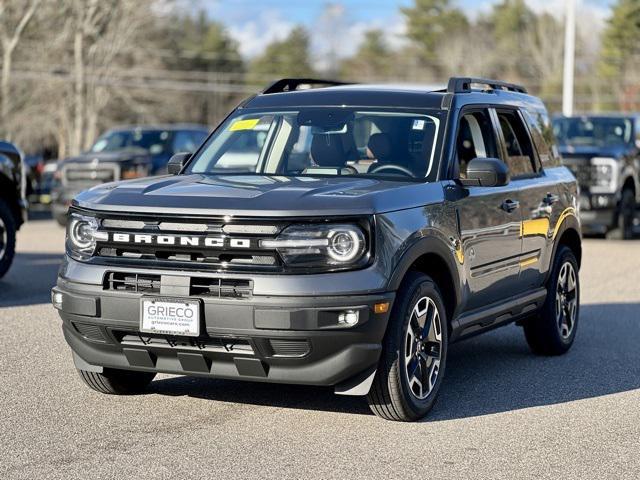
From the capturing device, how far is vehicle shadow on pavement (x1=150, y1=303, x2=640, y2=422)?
7.02 m

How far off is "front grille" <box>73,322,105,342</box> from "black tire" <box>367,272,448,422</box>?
4.84 feet

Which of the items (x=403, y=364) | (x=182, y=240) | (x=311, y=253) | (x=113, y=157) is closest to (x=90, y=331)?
(x=182, y=240)

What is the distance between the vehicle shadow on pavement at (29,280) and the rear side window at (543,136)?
486cm

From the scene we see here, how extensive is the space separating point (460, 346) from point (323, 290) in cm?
362

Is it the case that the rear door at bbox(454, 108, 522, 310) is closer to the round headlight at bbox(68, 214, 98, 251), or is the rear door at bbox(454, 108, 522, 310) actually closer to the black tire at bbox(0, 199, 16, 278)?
the round headlight at bbox(68, 214, 98, 251)

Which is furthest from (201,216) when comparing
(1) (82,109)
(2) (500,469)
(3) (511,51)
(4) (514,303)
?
(3) (511,51)

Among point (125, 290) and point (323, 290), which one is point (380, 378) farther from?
point (125, 290)

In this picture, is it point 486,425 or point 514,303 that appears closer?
point 486,425

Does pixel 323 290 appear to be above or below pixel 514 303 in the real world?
above

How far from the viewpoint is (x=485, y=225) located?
7.41 meters

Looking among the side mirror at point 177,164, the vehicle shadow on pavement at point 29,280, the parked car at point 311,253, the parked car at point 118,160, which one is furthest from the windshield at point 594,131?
the side mirror at point 177,164

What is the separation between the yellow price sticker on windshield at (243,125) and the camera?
788 cm

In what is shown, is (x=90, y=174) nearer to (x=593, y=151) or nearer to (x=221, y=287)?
(x=593, y=151)

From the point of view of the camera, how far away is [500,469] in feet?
18.5
